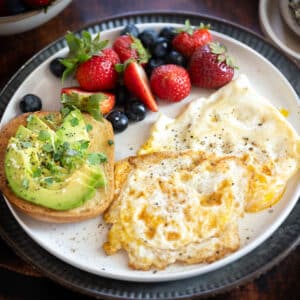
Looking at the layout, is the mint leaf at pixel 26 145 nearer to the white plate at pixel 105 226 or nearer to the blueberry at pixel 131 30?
the white plate at pixel 105 226

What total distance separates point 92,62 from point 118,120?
0.34 meters

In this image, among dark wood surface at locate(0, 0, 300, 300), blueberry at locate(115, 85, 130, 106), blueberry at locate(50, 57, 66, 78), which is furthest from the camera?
dark wood surface at locate(0, 0, 300, 300)

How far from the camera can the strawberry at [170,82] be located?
291 centimetres

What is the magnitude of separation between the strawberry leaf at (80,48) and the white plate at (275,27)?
3.41ft

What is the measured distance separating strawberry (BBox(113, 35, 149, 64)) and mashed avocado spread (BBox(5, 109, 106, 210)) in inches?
22.1

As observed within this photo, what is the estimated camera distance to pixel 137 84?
9.62 feet

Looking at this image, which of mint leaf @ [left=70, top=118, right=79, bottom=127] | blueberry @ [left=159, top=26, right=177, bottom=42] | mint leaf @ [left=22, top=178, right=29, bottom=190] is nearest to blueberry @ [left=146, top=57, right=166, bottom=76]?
blueberry @ [left=159, top=26, right=177, bottom=42]

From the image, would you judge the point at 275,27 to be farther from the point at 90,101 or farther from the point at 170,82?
the point at 90,101

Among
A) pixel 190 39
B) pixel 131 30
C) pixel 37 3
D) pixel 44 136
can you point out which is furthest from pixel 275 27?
pixel 44 136

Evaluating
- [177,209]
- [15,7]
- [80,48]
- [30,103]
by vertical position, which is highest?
[15,7]

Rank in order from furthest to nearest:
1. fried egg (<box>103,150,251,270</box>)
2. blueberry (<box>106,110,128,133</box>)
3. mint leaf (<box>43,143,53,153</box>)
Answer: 1. blueberry (<box>106,110,128,133</box>)
2. mint leaf (<box>43,143,53,153</box>)
3. fried egg (<box>103,150,251,270</box>)

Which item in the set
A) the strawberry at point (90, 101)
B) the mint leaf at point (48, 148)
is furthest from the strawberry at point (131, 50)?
the mint leaf at point (48, 148)

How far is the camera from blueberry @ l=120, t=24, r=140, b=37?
10.4ft

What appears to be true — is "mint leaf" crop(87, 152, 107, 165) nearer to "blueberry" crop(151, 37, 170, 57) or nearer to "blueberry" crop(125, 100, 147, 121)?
"blueberry" crop(125, 100, 147, 121)
